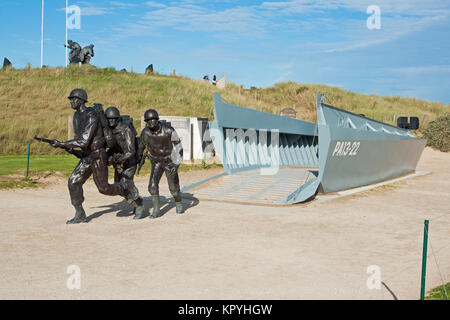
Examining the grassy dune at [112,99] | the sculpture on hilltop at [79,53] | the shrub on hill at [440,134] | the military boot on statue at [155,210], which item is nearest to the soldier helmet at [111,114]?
the military boot on statue at [155,210]

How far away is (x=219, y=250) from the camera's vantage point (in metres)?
6.91

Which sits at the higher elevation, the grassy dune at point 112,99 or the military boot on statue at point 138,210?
the grassy dune at point 112,99

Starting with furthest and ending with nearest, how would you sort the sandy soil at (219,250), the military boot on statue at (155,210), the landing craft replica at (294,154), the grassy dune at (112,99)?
the grassy dune at (112,99) → the landing craft replica at (294,154) → the military boot on statue at (155,210) → the sandy soil at (219,250)

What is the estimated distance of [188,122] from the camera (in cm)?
2209

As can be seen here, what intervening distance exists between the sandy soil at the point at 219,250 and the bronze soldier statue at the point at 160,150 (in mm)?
676

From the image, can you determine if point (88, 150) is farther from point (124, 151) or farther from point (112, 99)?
point (112, 99)

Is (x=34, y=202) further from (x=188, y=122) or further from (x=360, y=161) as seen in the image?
(x=188, y=122)

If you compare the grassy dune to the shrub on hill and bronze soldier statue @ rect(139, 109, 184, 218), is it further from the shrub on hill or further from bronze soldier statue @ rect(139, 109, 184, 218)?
bronze soldier statue @ rect(139, 109, 184, 218)

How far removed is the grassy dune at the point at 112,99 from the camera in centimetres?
2564

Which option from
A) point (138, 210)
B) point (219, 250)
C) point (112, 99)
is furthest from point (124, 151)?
point (112, 99)

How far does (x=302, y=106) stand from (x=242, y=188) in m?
36.8

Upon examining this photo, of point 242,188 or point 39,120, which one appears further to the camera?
point 39,120

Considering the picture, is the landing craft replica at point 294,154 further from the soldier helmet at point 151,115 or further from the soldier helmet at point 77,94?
the soldier helmet at point 77,94
